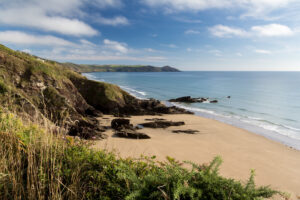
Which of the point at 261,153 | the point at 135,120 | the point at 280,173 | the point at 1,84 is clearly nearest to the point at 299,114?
the point at 261,153

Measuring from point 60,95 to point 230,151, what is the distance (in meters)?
16.3

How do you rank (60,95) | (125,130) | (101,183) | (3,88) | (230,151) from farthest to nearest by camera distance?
(60,95), (125,130), (230,151), (3,88), (101,183)

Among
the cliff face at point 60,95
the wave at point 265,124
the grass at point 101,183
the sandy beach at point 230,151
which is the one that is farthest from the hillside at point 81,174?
the wave at point 265,124

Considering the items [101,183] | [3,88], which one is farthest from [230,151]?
[3,88]

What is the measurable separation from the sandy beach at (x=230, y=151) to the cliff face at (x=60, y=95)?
124 inches

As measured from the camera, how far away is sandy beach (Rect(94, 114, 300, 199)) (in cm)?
1026

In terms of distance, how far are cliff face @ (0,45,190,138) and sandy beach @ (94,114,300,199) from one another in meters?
3.15

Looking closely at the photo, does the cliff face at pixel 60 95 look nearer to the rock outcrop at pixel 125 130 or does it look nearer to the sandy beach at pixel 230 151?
the rock outcrop at pixel 125 130

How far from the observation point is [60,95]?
703 inches

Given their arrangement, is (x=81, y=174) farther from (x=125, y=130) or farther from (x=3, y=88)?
(x=3, y=88)

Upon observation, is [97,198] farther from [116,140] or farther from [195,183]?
[116,140]

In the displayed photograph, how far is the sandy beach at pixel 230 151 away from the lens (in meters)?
10.3

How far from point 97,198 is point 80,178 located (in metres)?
0.58

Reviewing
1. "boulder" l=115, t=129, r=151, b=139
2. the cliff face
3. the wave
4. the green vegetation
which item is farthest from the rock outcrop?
the wave
